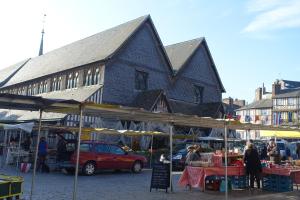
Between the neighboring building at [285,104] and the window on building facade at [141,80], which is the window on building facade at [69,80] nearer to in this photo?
the window on building facade at [141,80]

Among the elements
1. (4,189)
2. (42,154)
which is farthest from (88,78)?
(4,189)

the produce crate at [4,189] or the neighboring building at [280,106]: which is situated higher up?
the neighboring building at [280,106]

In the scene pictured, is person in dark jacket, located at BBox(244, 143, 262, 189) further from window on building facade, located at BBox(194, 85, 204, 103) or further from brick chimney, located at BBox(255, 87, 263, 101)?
brick chimney, located at BBox(255, 87, 263, 101)

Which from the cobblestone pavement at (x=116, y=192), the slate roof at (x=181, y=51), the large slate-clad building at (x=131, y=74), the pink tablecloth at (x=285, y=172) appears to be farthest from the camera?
the slate roof at (x=181, y=51)

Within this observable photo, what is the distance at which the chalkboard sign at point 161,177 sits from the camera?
14172mm

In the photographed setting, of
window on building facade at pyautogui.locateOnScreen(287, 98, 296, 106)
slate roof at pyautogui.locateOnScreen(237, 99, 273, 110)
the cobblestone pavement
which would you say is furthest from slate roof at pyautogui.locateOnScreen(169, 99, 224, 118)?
slate roof at pyautogui.locateOnScreen(237, 99, 273, 110)

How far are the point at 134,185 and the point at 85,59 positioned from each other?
1947 centimetres

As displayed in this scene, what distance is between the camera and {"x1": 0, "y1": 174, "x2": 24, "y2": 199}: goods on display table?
8.68 metres

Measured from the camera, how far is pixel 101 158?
19391mm

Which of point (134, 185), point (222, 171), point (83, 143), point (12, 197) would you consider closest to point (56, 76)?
point (83, 143)

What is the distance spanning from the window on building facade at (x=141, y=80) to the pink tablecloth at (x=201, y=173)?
61.2 feet

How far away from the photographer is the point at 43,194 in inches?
491

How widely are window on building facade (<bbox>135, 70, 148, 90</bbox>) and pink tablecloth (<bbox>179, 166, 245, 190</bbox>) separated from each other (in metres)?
18.7

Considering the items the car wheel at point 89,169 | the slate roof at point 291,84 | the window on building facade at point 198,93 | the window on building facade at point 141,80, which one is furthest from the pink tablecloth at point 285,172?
the slate roof at point 291,84
